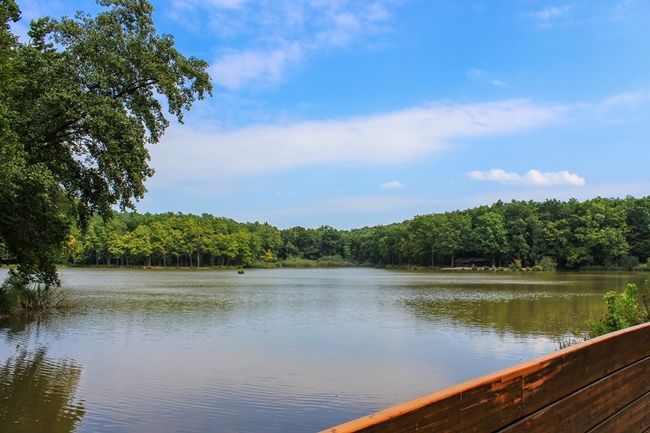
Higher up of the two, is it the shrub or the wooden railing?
the wooden railing

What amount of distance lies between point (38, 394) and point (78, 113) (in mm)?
6755

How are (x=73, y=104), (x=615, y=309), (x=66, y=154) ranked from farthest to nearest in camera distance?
(x=66, y=154) → (x=73, y=104) → (x=615, y=309)

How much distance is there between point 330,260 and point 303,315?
116 metres

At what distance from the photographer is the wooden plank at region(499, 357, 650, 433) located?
7.86 feet

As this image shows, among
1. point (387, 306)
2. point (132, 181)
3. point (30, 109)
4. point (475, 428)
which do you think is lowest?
point (387, 306)

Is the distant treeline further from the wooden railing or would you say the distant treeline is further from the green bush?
the wooden railing

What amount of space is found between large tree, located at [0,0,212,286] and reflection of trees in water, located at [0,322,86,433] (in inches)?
152

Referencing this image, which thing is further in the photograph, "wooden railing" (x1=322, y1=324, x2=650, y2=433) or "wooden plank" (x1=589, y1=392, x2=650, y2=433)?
"wooden plank" (x1=589, y1=392, x2=650, y2=433)

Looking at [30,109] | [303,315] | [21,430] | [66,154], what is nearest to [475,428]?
[21,430]

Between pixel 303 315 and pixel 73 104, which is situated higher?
pixel 73 104

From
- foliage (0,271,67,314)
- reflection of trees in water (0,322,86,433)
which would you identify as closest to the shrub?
foliage (0,271,67,314)

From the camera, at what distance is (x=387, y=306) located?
24.3 meters

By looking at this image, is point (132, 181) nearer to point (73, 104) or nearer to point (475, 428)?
point (73, 104)

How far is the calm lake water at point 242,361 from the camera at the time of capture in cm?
809
